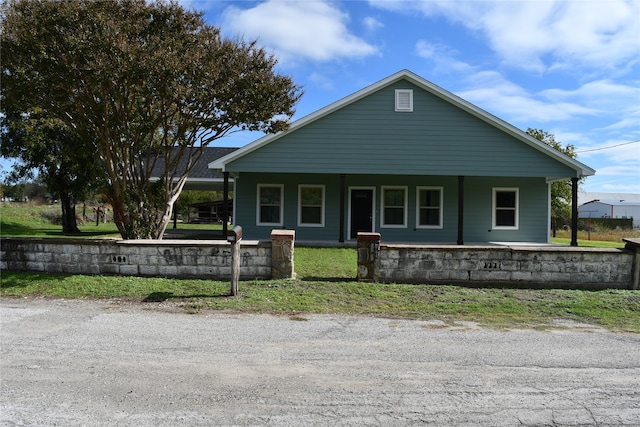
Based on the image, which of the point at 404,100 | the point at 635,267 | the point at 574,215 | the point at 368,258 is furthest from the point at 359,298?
the point at 574,215

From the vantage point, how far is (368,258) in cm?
851

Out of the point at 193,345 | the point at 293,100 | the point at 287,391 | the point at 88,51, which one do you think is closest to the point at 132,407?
the point at 287,391

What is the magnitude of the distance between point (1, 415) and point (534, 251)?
8338 millimetres

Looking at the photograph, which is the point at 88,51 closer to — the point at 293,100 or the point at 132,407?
the point at 293,100

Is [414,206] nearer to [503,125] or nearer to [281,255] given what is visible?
[503,125]

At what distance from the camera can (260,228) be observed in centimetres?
1702

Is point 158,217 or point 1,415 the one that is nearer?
point 1,415

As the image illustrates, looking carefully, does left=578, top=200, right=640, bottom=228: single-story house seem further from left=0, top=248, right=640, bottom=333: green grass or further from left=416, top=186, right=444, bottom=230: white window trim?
left=0, top=248, right=640, bottom=333: green grass

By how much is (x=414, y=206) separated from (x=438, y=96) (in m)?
4.14

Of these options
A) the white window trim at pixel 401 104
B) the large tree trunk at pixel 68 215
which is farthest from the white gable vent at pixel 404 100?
the large tree trunk at pixel 68 215

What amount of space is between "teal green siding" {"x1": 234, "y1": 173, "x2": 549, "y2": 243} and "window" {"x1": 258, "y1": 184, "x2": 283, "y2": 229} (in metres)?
0.19

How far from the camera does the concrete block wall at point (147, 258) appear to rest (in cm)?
859

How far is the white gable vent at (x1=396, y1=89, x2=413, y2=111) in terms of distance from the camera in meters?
15.8

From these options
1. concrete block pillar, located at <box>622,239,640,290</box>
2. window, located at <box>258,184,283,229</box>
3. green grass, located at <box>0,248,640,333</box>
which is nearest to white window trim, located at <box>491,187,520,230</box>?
window, located at <box>258,184,283,229</box>
